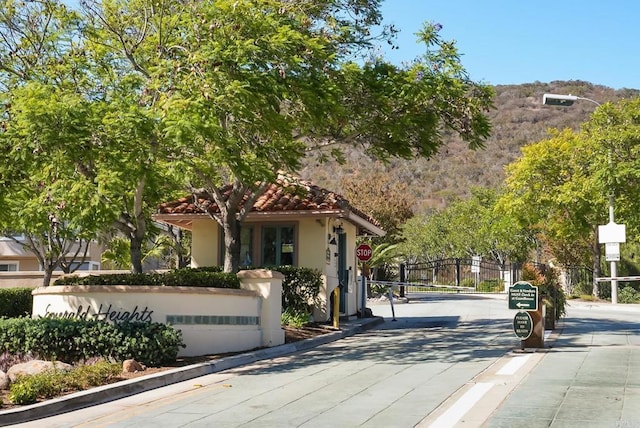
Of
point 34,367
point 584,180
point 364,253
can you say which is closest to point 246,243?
point 364,253

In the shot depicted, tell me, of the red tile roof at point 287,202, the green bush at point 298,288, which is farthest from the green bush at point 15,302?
the green bush at point 298,288

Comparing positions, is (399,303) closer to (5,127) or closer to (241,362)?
(241,362)

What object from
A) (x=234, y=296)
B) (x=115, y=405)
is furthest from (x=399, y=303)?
(x=115, y=405)

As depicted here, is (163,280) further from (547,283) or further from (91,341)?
(547,283)

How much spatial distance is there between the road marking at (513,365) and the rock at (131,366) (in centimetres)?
586

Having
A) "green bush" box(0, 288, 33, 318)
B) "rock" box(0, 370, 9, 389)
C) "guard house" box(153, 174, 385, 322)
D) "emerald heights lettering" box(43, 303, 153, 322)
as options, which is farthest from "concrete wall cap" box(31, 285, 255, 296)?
"green bush" box(0, 288, 33, 318)

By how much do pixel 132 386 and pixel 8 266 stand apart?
30484mm

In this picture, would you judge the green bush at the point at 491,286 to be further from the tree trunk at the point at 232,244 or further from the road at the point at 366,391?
the tree trunk at the point at 232,244

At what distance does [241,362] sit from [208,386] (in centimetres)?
266

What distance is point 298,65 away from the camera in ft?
50.1

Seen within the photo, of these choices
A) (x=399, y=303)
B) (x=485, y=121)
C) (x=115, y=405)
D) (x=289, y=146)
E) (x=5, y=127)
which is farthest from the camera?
(x=399, y=303)

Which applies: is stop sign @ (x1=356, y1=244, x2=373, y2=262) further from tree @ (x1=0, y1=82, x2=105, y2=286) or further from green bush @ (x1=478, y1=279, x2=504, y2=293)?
green bush @ (x1=478, y1=279, x2=504, y2=293)

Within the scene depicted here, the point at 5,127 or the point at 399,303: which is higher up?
the point at 5,127

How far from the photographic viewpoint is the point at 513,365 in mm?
13117
